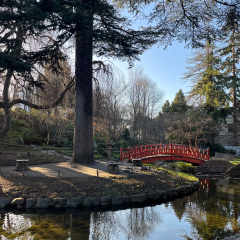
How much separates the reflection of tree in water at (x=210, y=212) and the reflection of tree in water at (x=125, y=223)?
0.97 m

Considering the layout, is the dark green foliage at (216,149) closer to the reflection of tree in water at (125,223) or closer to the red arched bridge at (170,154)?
the red arched bridge at (170,154)

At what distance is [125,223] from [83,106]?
6159mm

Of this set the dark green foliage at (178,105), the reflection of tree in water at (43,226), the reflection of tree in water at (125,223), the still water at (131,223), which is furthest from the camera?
the dark green foliage at (178,105)

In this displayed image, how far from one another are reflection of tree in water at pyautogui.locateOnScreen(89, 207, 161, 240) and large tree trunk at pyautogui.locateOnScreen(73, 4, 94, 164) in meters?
4.42

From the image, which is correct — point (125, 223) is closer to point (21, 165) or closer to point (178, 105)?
point (21, 165)

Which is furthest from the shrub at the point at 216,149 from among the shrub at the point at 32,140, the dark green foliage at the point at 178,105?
the shrub at the point at 32,140

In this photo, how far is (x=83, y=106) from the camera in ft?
35.9

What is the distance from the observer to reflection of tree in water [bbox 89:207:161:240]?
5.59 meters

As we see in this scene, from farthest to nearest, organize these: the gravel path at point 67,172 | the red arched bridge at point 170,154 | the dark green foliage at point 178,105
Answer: the dark green foliage at point 178,105 → the red arched bridge at point 170,154 → the gravel path at point 67,172

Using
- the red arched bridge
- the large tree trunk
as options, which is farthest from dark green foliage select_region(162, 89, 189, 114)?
the large tree trunk

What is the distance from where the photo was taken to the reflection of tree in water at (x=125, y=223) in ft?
18.4

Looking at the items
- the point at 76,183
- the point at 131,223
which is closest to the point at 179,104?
the point at 76,183

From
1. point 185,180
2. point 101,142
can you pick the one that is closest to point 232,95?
point 101,142

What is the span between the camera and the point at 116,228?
5977mm
